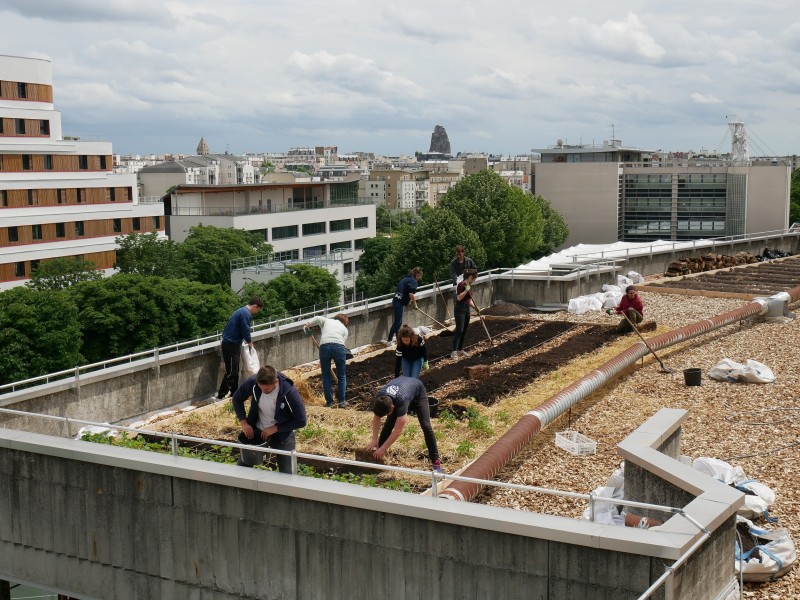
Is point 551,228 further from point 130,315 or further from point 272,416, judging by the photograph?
point 272,416

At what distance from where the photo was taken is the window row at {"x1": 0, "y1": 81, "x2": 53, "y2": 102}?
58406mm

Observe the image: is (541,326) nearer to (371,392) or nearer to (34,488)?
(371,392)

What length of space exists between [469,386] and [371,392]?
4.61 ft

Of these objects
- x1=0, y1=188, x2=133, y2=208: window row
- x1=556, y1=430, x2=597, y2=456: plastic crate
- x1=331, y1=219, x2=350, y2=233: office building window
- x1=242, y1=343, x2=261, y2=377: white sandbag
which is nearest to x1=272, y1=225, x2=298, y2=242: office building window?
x1=331, y1=219, x2=350, y2=233: office building window

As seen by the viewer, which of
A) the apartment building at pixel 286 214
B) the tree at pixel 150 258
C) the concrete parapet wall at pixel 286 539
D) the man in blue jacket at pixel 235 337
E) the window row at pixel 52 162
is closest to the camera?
the concrete parapet wall at pixel 286 539

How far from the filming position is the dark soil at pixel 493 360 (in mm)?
13086

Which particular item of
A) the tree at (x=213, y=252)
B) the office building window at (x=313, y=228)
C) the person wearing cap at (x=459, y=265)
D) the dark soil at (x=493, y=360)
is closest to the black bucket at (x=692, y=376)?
the dark soil at (x=493, y=360)

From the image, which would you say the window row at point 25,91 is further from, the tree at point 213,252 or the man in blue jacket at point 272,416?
the man in blue jacket at point 272,416

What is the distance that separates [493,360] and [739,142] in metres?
93.8

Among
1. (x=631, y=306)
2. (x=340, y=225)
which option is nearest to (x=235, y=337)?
(x=631, y=306)

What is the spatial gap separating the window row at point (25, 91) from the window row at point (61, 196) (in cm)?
587

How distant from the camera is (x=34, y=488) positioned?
9109 millimetres

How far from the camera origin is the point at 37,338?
36031mm

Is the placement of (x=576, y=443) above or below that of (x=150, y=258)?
above
